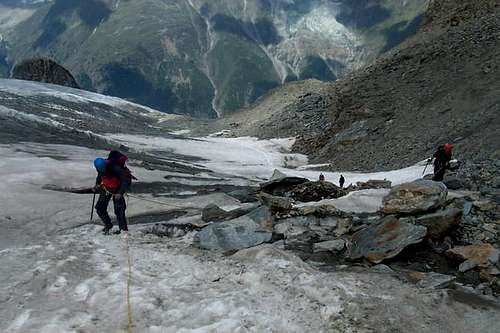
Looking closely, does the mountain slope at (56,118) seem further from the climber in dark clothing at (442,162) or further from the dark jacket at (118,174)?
the climber in dark clothing at (442,162)

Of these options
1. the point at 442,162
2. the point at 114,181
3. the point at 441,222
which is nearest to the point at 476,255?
the point at 441,222

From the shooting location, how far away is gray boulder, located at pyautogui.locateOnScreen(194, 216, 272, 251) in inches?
468

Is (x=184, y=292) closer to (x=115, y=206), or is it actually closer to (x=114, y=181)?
(x=115, y=206)

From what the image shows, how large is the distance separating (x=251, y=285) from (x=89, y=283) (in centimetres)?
329

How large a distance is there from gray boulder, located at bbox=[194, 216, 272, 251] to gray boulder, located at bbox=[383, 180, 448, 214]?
362cm

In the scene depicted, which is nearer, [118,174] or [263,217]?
[118,174]

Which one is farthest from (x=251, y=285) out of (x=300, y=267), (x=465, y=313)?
(x=465, y=313)

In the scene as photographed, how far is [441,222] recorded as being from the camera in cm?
1180

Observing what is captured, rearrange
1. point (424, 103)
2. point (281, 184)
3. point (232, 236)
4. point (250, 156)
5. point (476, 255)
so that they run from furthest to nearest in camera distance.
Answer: point (250, 156), point (424, 103), point (281, 184), point (232, 236), point (476, 255)

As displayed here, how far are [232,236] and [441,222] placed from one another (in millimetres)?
5286

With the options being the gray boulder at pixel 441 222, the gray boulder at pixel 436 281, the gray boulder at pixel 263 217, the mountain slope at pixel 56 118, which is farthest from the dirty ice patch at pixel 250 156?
the gray boulder at pixel 436 281

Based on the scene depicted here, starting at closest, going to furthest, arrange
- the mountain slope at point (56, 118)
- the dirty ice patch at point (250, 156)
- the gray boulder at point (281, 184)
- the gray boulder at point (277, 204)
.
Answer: the gray boulder at point (277, 204) → the gray boulder at point (281, 184) → the dirty ice patch at point (250, 156) → the mountain slope at point (56, 118)

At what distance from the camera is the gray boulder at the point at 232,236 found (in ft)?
39.0

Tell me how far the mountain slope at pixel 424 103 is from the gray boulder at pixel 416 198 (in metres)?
9.51
